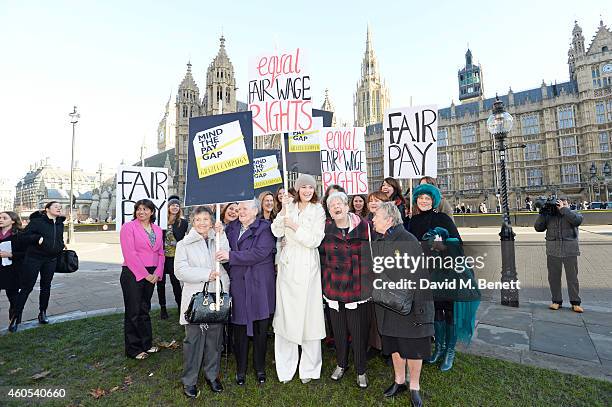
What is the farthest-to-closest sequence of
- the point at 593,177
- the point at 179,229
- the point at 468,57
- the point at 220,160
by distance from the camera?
the point at 468,57 → the point at 593,177 → the point at 179,229 → the point at 220,160

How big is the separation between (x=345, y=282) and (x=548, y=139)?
2117 inches

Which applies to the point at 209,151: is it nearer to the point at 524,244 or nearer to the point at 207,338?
the point at 207,338

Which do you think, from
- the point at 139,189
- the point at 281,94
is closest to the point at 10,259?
the point at 139,189

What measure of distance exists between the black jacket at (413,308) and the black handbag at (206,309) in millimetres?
1577

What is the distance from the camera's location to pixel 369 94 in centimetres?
6806

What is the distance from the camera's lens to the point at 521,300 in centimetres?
632

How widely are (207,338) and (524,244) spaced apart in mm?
14667

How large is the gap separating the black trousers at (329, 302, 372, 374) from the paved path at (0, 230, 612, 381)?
140 centimetres

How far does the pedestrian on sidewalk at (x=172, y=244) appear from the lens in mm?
5758

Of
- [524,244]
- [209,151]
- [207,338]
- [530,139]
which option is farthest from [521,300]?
[530,139]

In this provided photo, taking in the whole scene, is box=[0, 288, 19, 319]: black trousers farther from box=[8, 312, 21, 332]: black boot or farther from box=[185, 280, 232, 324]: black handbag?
box=[185, 280, 232, 324]: black handbag

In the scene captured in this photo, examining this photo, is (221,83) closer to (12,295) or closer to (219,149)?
(12,295)

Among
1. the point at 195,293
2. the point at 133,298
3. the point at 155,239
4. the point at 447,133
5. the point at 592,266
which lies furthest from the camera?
the point at 447,133

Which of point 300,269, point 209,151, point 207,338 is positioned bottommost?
point 207,338
